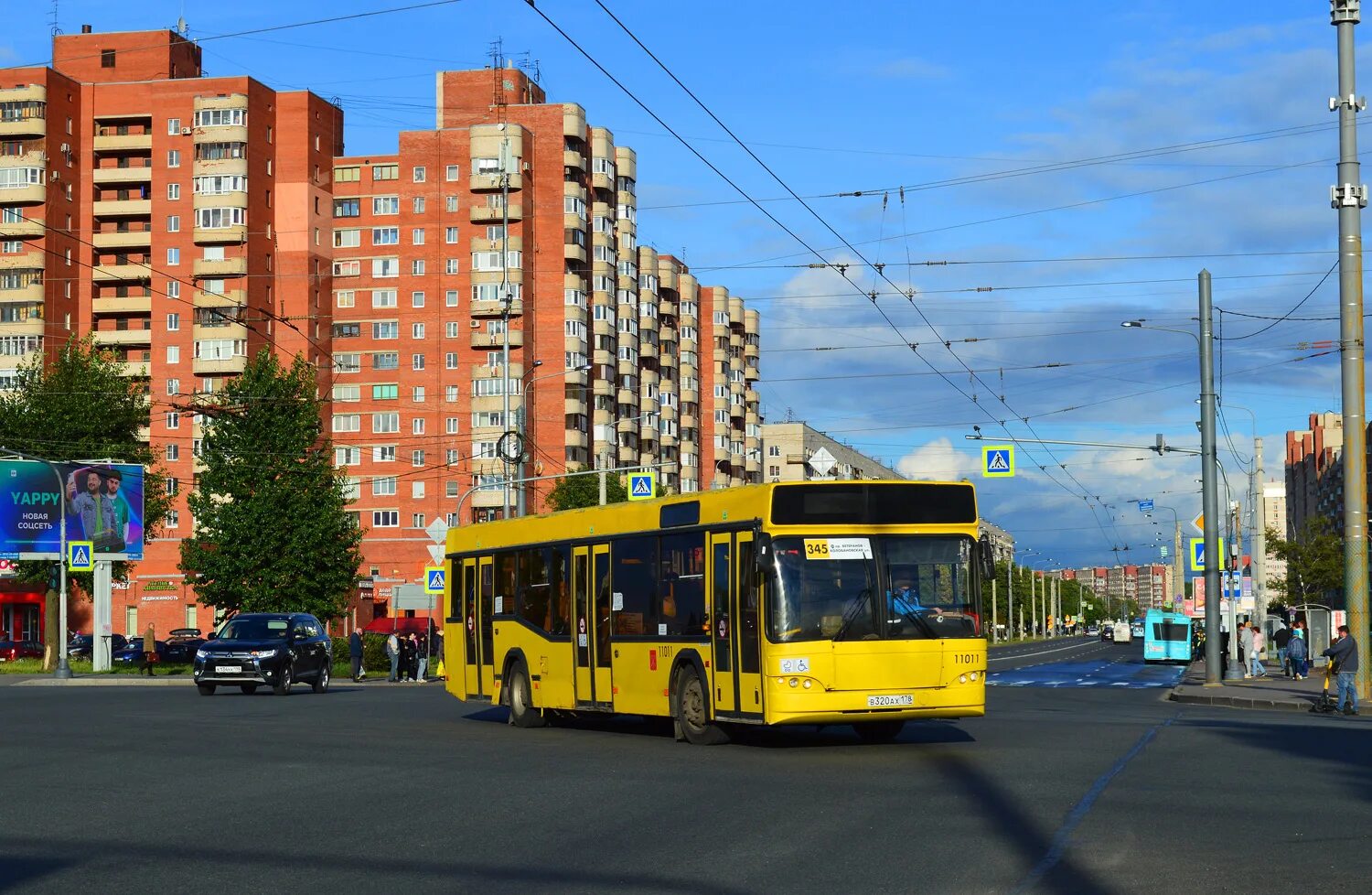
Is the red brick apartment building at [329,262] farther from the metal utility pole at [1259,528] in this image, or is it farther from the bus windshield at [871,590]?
the bus windshield at [871,590]

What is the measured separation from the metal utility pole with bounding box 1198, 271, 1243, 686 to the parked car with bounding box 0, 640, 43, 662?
2191 inches

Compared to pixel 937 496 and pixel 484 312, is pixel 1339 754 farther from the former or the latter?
pixel 484 312

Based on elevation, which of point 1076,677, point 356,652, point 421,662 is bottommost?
point 1076,677

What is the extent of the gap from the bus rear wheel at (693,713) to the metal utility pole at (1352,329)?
48.9 feet

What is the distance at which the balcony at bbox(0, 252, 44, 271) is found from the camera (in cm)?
10194

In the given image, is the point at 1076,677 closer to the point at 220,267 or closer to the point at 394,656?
the point at 394,656

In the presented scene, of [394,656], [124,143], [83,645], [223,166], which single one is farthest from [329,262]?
[394,656]

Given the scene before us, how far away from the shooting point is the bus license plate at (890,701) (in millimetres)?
18250

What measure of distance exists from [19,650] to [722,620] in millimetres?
68896

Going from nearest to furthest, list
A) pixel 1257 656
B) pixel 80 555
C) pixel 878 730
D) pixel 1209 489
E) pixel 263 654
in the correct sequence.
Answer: pixel 878 730 → pixel 263 654 → pixel 1209 489 → pixel 1257 656 → pixel 80 555

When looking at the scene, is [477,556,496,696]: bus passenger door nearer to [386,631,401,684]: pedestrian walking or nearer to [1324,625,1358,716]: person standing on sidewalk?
[1324,625,1358,716]: person standing on sidewalk

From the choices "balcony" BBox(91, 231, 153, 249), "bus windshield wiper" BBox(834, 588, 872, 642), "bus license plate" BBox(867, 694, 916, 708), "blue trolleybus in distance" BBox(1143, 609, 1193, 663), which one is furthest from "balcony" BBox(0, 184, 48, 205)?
"bus license plate" BBox(867, 694, 916, 708)

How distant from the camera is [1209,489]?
40.2 m

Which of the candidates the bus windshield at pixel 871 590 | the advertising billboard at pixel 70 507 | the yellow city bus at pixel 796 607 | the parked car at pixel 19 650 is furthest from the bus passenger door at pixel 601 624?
the parked car at pixel 19 650
